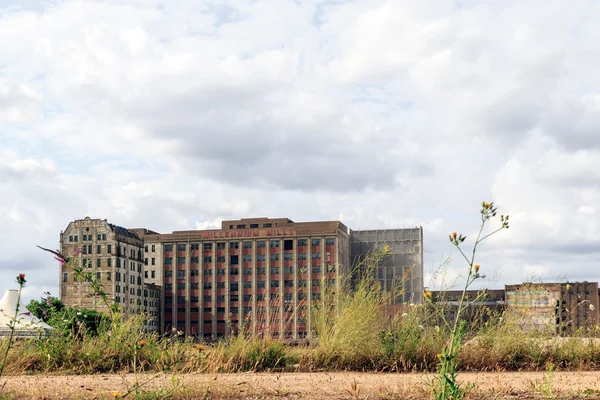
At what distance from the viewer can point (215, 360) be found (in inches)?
458

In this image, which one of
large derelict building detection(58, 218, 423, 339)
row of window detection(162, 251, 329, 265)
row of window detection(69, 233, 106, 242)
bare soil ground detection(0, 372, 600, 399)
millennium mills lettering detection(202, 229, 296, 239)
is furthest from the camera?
millennium mills lettering detection(202, 229, 296, 239)

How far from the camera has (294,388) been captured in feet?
30.9

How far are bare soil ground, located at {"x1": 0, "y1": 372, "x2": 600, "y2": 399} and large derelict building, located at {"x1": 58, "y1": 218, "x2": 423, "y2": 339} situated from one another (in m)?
113

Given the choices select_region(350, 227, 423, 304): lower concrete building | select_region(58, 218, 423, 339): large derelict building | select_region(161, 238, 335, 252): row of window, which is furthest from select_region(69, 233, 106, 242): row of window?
select_region(350, 227, 423, 304): lower concrete building

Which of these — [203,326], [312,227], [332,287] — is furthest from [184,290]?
[332,287]

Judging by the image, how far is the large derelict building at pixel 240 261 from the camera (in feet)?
413

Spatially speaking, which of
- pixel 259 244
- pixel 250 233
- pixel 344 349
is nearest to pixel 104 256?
pixel 250 233

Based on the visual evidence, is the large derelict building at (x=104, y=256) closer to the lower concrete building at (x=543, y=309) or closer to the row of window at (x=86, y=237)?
the row of window at (x=86, y=237)

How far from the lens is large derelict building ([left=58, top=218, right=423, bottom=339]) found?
4951 inches

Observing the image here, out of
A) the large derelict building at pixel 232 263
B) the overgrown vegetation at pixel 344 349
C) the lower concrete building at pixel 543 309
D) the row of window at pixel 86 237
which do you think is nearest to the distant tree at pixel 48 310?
the overgrown vegetation at pixel 344 349

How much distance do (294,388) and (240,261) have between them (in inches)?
4742

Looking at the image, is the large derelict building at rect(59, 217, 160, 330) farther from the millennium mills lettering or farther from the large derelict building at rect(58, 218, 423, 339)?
the millennium mills lettering

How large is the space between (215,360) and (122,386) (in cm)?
221

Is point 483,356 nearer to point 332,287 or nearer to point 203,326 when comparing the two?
point 332,287
